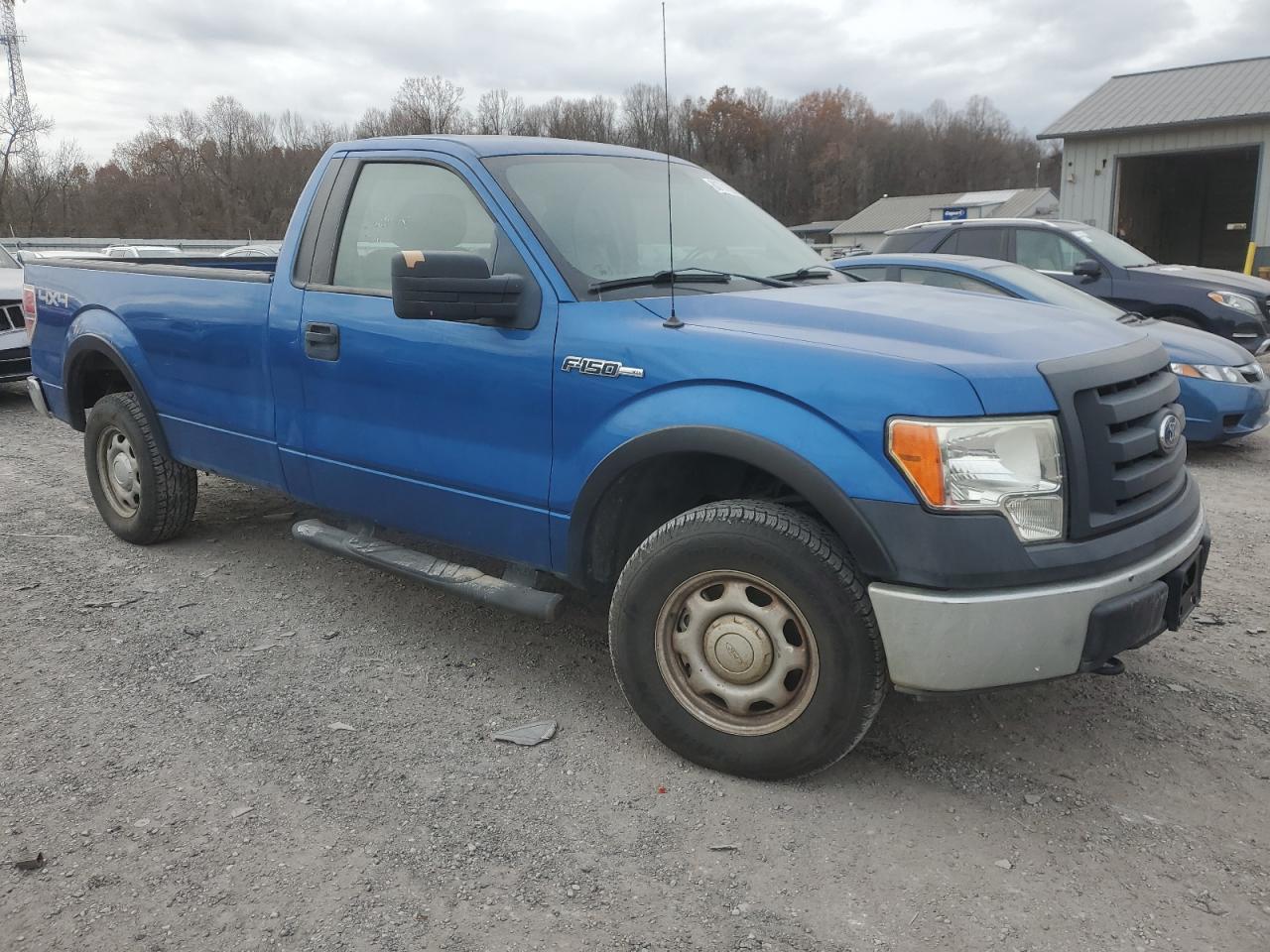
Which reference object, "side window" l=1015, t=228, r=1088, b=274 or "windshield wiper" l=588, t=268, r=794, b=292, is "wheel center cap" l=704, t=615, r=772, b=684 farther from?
"side window" l=1015, t=228, r=1088, b=274

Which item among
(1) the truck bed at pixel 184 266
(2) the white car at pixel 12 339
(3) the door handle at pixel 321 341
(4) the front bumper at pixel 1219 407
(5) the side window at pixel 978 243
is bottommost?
(4) the front bumper at pixel 1219 407

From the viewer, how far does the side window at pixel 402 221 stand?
369 centimetres

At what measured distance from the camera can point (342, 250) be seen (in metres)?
4.07

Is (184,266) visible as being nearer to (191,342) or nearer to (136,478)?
(191,342)

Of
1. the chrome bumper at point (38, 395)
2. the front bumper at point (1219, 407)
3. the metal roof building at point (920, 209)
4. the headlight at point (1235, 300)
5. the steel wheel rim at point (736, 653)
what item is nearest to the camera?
the steel wheel rim at point (736, 653)

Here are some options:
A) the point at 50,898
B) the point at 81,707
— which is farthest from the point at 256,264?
the point at 50,898

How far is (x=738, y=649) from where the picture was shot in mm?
3004

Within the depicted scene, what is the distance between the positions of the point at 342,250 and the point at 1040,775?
3.17m

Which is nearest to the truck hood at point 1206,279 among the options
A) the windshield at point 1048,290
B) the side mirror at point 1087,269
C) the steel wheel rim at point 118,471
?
the side mirror at point 1087,269

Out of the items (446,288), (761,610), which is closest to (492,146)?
(446,288)

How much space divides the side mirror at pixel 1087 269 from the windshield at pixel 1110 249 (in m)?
0.39

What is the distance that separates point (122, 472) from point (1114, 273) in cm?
858

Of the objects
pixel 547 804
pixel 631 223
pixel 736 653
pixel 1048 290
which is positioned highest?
pixel 631 223

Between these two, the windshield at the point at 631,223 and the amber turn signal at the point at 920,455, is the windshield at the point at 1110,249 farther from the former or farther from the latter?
the amber turn signal at the point at 920,455
